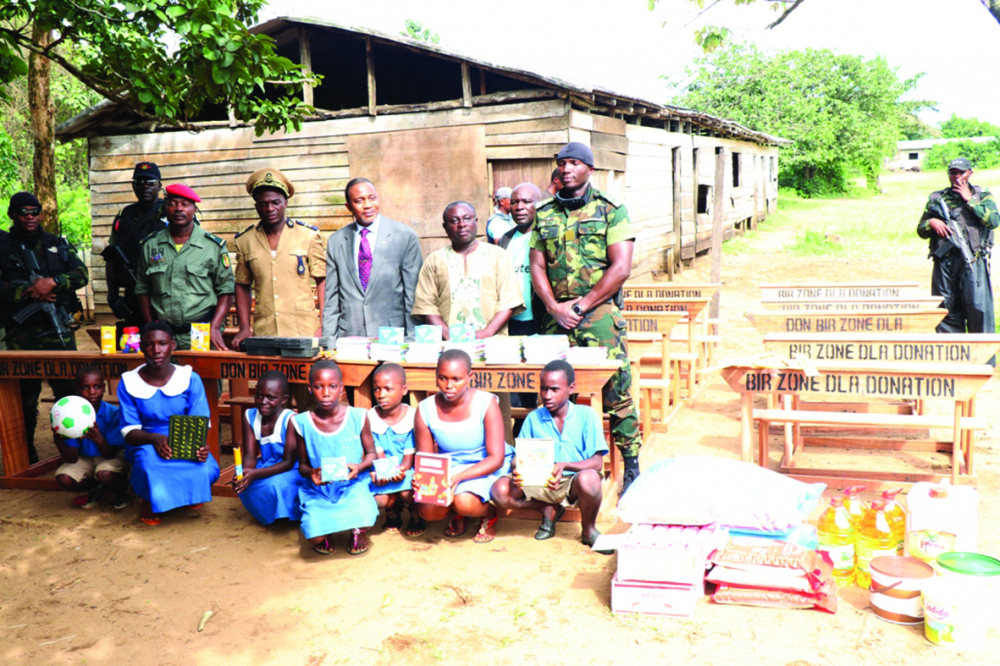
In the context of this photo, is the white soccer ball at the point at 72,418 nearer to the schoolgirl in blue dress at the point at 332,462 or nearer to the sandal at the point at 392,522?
the schoolgirl in blue dress at the point at 332,462

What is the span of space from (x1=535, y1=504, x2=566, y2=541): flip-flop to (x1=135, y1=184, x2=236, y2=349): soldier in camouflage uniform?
8.47 feet

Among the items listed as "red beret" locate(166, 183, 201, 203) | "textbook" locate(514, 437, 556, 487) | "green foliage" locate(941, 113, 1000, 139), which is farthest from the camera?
"green foliage" locate(941, 113, 1000, 139)

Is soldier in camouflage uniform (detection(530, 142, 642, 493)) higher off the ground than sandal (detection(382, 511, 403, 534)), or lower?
higher

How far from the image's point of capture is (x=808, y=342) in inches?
216

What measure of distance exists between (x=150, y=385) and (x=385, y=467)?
5.97ft

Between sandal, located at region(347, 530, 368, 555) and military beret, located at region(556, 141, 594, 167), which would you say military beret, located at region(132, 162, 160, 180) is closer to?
military beret, located at region(556, 141, 594, 167)

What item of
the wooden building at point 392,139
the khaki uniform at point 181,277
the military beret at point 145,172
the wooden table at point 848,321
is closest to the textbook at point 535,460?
the khaki uniform at point 181,277

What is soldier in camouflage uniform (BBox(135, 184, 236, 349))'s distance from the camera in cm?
573

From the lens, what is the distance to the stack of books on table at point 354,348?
516 cm

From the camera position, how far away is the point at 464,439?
15.2 ft

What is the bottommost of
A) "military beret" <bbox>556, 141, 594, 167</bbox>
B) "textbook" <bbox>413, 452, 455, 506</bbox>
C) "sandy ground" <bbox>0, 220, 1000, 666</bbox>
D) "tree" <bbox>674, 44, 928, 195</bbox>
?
"sandy ground" <bbox>0, 220, 1000, 666</bbox>

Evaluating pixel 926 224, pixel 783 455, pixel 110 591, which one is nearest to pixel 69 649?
pixel 110 591

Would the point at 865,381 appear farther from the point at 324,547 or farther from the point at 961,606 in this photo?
the point at 324,547

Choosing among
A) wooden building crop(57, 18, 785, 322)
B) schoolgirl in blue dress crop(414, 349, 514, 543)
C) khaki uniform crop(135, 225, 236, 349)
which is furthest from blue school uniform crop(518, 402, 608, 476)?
wooden building crop(57, 18, 785, 322)
